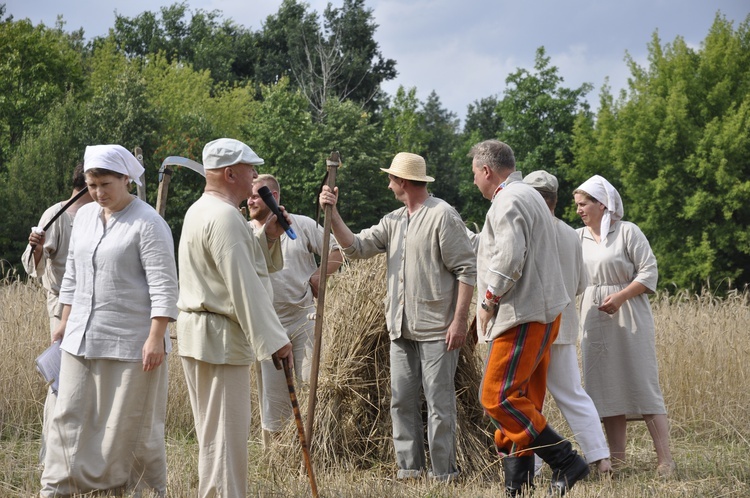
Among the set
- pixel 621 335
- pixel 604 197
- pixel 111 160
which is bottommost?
pixel 621 335

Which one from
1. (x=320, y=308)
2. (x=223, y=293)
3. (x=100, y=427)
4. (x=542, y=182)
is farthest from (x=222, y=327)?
(x=542, y=182)

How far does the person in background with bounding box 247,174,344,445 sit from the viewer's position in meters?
6.27

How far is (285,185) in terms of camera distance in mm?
37094

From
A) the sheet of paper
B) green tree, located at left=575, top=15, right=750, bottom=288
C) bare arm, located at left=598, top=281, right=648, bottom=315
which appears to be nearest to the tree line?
green tree, located at left=575, top=15, right=750, bottom=288

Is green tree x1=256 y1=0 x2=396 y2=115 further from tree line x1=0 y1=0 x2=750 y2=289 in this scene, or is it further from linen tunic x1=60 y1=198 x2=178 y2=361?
linen tunic x1=60 y1=198 x2=178 y2=361

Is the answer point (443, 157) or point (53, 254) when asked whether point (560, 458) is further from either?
point (443, 157)

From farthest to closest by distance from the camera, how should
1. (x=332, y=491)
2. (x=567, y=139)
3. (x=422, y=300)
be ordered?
(x=567, y=139)
(x=422, y=300)
(x=332, y=491)

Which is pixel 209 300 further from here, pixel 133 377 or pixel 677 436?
pixel 677 436

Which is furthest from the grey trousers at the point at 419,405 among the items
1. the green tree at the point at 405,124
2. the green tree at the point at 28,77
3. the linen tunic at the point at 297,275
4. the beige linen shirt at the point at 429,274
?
the green tree at the point at 405,124

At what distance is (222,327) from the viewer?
4191mm

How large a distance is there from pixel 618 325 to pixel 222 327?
2.93 m

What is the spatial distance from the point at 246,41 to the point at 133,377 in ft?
172

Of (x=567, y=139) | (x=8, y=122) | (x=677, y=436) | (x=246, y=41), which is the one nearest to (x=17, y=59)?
(x=8, y=122)

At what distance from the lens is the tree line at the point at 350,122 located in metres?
29.0
